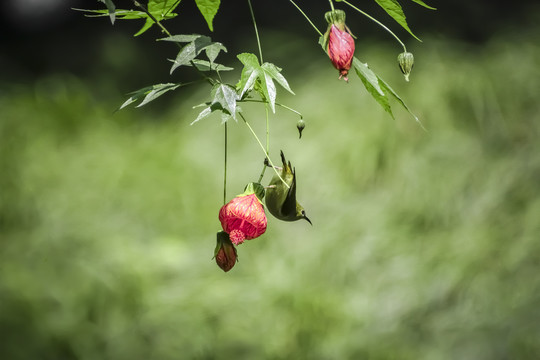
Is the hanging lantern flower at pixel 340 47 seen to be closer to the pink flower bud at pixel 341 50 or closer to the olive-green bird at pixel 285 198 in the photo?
the pink flower bud at pixel 341 50

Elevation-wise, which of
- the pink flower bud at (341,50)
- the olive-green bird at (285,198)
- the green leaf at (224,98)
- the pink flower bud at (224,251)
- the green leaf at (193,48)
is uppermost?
the pink flower bud at (341,50)

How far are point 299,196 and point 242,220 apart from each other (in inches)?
45.2

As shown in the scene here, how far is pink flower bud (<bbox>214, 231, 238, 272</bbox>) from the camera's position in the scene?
0.52m

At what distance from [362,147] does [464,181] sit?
0.27 metres

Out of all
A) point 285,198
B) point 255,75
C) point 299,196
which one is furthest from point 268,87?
point 299,196

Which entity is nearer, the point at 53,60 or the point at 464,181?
the point at 464,181

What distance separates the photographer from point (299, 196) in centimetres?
162

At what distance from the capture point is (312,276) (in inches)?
58.3

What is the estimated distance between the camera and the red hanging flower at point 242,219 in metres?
0.48

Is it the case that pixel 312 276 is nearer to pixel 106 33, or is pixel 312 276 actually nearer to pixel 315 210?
pixel 315 210

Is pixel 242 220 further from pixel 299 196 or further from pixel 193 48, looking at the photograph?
pixel 299 196

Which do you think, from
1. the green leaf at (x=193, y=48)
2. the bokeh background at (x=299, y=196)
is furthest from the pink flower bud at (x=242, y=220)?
the bokeh background at (x=299, y=196)

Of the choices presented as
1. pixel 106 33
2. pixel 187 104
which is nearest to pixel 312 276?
pixel 187 104

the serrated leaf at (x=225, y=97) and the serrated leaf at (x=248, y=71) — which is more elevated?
the serrated leaf at (x=248, y=71)
